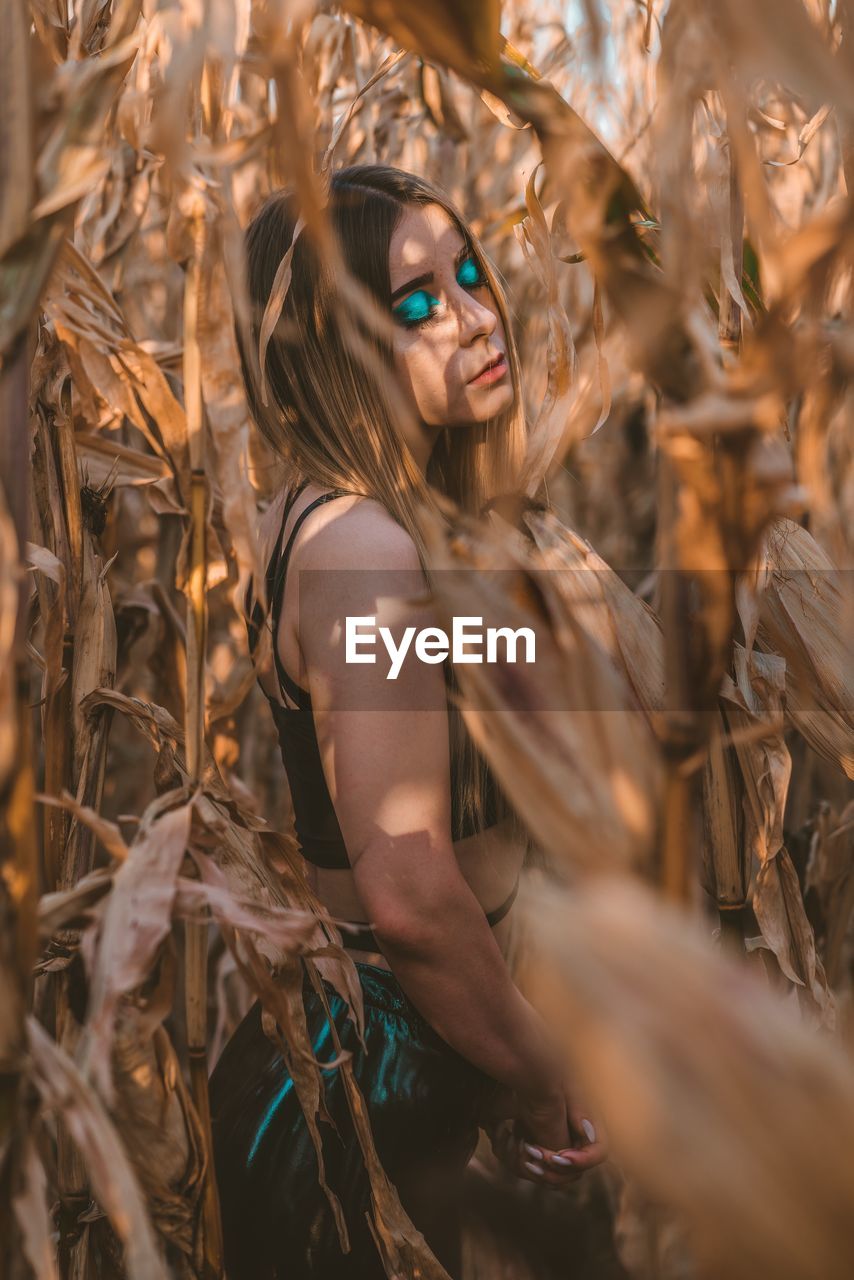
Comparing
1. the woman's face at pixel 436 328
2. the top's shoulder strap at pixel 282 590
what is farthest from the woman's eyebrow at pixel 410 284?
the top's shoulder strap at pixel 282 590

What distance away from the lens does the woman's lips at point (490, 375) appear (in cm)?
85

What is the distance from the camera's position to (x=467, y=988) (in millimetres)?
744

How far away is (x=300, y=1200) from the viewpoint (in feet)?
2.55

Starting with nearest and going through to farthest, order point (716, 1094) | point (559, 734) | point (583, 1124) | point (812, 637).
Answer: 1. point (716, 1094)
2. point (559, 734)
3. point (812, 637)
4. point (583, 1124)

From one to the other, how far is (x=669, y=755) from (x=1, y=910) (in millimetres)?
257

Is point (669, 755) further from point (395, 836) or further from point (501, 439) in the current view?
point (501, 439)

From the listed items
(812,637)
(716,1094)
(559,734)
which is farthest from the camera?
(812,637)

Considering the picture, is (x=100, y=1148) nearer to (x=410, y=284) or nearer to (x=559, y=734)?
(x=559, y=734)

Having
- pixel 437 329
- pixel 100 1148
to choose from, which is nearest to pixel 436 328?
pixel 437 329

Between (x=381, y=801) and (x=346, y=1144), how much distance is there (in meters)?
0.27

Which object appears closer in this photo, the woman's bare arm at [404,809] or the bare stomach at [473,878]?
the woman's bare arm at [404,809]

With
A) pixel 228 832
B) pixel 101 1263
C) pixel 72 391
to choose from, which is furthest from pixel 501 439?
pixel 101 1263

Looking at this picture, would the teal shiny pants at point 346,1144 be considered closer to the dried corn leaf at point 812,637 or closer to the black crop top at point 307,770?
the black crop top at point 307,770

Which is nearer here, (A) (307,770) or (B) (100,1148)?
Result: (B) (100,1148)
